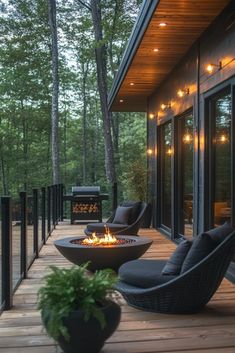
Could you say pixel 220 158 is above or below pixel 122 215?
above

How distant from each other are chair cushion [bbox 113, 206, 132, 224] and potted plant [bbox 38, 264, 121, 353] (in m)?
5.40

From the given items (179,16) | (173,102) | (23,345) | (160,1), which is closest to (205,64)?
(179,16)

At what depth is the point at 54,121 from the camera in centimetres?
1527

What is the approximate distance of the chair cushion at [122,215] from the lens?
8.41 metres

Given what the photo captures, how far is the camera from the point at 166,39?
659 cm

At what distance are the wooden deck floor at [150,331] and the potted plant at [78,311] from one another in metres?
0.35

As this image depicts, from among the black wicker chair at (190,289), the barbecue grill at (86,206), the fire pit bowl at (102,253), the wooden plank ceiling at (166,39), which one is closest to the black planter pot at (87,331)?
the black wicker chair at (190,289)

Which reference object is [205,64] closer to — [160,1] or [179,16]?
[179,16]

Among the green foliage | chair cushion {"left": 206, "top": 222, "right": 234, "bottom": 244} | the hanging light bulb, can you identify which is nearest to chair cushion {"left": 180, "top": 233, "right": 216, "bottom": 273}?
chair cushion {"left": 206, "top": 222, "right": 234, "bottom": 244}

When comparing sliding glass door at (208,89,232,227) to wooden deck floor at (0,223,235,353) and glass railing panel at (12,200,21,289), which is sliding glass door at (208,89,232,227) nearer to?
wooden deck floor at (0,223,235,353)

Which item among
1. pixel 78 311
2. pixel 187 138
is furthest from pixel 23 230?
pixel 187 138

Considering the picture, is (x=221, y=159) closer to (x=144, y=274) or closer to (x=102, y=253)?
(x=102, y=253)

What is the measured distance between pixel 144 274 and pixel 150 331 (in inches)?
24.5

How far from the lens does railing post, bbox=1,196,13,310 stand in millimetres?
4117
